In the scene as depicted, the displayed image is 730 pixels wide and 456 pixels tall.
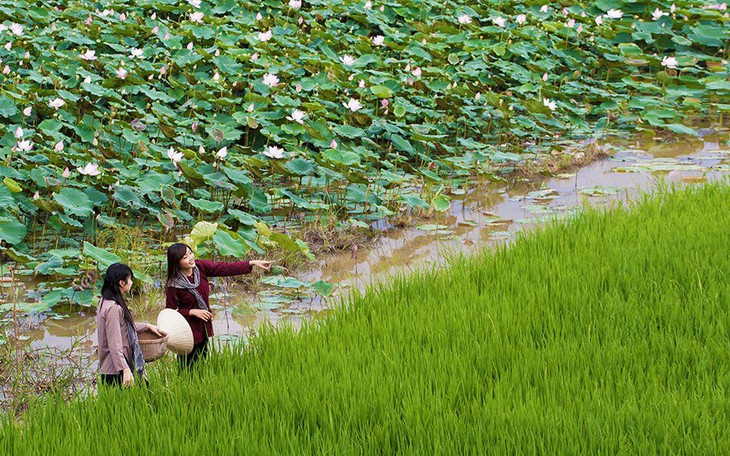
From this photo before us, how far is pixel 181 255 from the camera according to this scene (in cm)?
383

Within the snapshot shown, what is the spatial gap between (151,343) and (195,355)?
11.2 inches

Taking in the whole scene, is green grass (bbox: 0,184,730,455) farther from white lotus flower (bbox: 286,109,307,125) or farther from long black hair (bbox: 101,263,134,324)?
white lotus flower (bbox: 286,109,307,125)

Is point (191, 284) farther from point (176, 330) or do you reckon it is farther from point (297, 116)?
point (297, 116)

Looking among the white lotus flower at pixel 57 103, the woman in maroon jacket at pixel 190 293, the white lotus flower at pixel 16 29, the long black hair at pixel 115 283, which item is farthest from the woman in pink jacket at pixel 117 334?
the white lotus flower at pixel 16 29

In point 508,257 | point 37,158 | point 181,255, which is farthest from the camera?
point 37,158

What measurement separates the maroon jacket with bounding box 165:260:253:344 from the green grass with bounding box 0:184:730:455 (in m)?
0.15

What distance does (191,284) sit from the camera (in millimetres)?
3895

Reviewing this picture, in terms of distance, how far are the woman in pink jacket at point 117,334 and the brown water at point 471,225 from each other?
2.08 ft

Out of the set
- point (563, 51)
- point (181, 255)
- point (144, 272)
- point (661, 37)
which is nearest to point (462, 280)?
point (181, 255)

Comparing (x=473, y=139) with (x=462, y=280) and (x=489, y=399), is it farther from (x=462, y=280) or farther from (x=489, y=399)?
(x=489, y=399)

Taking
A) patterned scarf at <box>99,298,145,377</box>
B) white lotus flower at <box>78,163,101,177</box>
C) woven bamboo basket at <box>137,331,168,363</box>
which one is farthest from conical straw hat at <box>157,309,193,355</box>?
white lotus flower at <box>78,163,101,177</box>

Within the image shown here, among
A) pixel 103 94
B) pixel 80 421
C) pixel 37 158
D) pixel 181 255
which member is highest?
pixel 103 94

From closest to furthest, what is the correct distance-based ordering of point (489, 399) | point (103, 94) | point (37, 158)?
1. point (489, 399)
2. point (37, 158)
3. point (103, 94)

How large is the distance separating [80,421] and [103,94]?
163 inches
